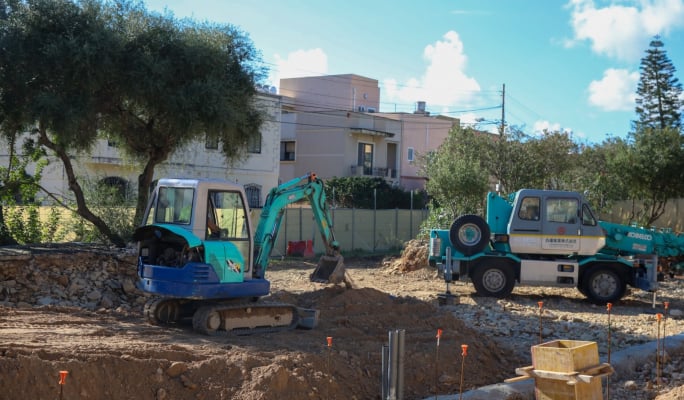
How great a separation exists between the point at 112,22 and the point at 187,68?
2099mm

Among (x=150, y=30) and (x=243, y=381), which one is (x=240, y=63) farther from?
(x=243, y=381)

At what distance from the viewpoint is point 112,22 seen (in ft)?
56.3

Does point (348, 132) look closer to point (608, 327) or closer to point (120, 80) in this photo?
point (120, 80)

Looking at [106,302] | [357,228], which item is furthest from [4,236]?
[357,228]

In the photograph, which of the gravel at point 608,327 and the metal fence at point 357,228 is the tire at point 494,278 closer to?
the gravel at point 608,327

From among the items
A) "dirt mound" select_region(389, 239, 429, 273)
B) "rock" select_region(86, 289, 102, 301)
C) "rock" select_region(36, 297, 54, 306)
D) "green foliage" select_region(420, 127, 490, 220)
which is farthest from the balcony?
"rock" select_region(36, 297, 54, 306)

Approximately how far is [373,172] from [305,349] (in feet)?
130

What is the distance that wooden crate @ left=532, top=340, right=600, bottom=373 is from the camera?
736 cm

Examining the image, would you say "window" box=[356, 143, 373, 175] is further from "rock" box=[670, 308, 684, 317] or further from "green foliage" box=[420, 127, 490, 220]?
"rock" box=[670, 308, 684, 317]

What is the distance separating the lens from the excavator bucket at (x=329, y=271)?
14.3 m

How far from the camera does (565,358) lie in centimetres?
739

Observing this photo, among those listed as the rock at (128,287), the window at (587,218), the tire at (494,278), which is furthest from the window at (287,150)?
the rock at (128,287)

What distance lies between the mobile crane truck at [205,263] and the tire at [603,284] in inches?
323

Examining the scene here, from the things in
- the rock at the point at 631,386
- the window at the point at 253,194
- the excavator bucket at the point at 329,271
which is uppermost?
the window at the point at 253,194
